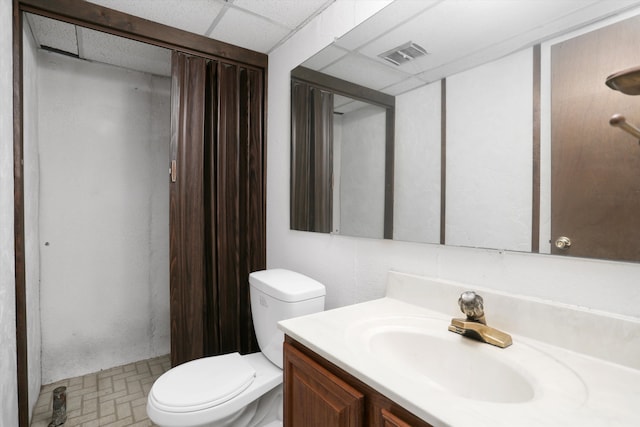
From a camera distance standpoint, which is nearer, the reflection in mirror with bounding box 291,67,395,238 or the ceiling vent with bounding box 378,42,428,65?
the ceiling vent with bounding box 378,42,428,65

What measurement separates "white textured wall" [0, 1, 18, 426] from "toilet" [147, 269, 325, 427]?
0.58m

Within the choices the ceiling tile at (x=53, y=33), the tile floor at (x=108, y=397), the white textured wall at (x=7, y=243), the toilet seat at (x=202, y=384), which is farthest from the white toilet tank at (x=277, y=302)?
the ceiling tile at (x=53, y=33)

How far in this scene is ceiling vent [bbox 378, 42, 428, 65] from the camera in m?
1.18

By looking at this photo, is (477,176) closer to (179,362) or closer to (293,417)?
(293,417)

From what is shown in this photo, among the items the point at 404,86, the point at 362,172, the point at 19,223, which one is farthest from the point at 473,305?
the point at 19,223

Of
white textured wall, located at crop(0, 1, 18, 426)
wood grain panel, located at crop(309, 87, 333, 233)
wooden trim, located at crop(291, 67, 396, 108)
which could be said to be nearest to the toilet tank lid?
wood grain panel, located at crop(309, 87, 333, 233)

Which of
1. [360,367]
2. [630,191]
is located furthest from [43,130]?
[630,191]

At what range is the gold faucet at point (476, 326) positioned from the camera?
84cm

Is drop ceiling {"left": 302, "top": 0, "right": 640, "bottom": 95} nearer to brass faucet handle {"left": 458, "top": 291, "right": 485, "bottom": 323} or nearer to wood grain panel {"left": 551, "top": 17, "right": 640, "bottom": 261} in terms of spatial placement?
wood grain panel {"left": 551, "top": 17, "right": 640, "bottom": 261}

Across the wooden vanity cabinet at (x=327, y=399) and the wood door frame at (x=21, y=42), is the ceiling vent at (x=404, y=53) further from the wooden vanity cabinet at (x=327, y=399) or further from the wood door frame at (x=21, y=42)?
the wood door frame at (x=21, y=42)

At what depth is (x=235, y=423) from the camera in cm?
138

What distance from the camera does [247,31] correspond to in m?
1.86

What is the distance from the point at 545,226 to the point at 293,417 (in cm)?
89

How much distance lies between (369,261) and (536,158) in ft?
2.45
